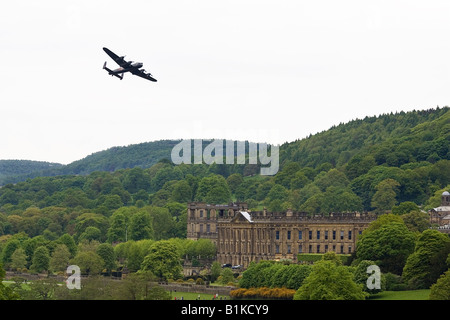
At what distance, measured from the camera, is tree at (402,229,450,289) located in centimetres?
15350

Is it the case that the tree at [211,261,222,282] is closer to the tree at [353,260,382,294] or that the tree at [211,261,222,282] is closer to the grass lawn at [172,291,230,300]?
the grass lawn at [172,291,230,300]

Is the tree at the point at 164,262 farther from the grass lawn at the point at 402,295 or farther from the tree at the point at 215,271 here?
the grass lawn at the point at 402,295

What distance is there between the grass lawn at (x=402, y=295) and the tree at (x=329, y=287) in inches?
397

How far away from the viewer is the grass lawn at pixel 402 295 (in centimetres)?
14711

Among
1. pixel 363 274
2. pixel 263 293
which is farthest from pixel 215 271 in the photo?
pixel 363 274

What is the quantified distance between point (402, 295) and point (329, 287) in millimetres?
19851

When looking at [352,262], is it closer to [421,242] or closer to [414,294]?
[421,242]

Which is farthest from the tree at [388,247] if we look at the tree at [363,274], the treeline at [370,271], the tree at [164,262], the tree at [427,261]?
the tree at [164,262]

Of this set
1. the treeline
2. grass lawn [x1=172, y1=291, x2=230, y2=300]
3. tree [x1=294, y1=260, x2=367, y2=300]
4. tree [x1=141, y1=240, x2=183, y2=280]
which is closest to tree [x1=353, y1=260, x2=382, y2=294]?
the treeline

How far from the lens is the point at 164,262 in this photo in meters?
194

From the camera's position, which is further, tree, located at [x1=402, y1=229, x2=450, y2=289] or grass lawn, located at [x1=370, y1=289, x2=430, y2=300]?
tree, located at [x1=402, y1=229, x2=450, y2=289]

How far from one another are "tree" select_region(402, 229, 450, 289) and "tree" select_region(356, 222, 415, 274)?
6620 mm

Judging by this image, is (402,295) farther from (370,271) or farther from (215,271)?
(215,271)

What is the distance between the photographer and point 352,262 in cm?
17725
